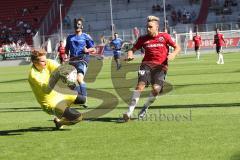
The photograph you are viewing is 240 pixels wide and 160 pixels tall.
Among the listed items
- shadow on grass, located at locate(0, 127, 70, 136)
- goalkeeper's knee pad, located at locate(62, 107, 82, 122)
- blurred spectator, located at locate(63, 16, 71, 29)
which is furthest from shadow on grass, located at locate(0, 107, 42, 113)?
blurred spectator, located at locate(63, 16, 71, 29)

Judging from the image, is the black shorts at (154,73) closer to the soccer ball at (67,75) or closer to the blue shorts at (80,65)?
the soccer ball at (67,75)

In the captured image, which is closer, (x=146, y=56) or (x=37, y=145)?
(x=37, y=145)

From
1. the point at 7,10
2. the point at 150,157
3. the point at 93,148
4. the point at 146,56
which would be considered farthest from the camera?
the point at 7,10

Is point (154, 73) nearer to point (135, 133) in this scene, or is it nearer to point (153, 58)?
point (153, 58)

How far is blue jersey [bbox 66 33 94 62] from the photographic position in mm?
15492

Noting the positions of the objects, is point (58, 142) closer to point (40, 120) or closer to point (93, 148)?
point (93, 148)

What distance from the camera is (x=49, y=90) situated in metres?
10.2

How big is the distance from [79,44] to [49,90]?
17.9 ft

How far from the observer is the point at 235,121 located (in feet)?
34.4

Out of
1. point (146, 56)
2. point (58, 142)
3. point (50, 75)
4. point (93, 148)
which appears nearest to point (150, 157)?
point (93, 148)

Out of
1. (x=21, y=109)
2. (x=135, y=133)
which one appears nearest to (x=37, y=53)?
(x=135, y=133)

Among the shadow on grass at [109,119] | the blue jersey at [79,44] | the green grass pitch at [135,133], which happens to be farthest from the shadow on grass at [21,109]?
the shadow on grass at [109,119]

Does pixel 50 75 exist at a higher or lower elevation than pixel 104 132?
higher

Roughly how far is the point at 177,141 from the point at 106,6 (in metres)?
52.4
